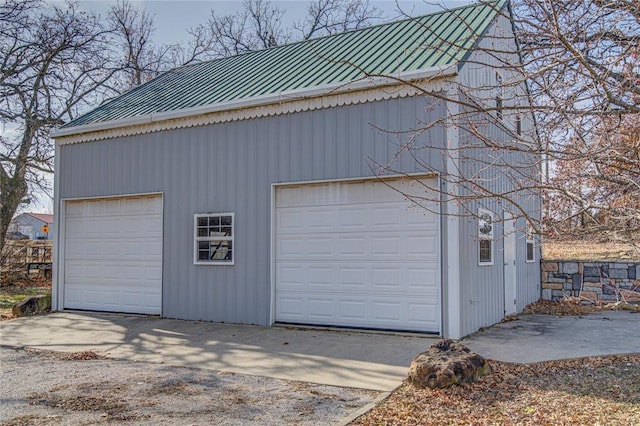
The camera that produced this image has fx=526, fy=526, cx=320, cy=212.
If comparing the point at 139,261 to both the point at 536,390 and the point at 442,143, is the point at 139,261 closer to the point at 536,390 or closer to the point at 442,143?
the point at 442,143

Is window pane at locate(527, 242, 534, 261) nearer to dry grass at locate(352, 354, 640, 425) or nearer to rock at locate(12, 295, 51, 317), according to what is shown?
dry grass at locate(352, 354, 640, 425)

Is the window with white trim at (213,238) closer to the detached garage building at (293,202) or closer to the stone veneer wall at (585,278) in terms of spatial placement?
the detached garage building at (293,202)

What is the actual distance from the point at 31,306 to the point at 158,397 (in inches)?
283

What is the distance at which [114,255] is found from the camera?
34.3ft

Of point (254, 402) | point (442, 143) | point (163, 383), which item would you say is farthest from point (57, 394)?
point (442, 143)

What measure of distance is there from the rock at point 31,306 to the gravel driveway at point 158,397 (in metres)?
4.81

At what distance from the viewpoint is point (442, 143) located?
737 cm

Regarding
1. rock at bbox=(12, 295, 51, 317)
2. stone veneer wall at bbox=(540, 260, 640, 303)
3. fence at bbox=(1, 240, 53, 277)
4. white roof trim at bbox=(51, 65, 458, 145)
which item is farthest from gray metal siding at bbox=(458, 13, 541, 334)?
fence at bbox=(1, 240, 53, 277)

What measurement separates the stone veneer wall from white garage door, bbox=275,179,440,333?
17.2 feet

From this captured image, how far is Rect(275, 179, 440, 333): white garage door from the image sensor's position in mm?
7609

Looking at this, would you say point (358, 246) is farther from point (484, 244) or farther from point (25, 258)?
point (25, 258)

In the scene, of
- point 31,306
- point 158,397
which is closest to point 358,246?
point 158,397

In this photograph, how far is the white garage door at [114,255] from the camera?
9.96 m

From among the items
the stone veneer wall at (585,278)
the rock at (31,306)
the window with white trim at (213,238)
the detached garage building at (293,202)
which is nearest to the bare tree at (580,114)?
the detached garage building at (293,202)
